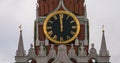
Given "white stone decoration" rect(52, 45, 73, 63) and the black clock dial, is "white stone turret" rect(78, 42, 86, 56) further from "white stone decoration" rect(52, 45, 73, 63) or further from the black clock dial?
the black clock dial

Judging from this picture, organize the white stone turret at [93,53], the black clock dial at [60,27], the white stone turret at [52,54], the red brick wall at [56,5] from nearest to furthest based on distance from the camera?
the white stone turret at [52,54] < the white stone turret at [93,53] < the black clock dial at [60,27] < the red brick wall at [56,5]

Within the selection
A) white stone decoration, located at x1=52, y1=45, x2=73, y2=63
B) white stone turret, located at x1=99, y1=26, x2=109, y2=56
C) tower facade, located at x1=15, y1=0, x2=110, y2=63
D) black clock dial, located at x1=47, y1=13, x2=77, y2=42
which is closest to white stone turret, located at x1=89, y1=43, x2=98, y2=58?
tower facade, located at x1=15, y1=0, x2=110, y2=63

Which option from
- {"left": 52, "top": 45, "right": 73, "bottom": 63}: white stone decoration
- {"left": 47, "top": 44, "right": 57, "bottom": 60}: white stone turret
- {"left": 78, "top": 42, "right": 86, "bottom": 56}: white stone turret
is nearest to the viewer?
{"left": 52, "top": 45, "right": 73, "bottom": 63}: white stone decoration

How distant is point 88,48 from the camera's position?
244 feet

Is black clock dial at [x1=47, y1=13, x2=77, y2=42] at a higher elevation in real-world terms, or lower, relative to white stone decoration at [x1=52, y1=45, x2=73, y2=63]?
higher

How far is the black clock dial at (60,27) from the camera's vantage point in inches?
2908

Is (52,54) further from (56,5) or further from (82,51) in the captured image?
(56,5)

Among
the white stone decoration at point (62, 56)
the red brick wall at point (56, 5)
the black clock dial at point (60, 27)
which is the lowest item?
the white stone decoration at point (62, 56)

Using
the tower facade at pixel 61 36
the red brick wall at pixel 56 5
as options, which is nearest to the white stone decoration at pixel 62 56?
the tower facade at pixel 61 36

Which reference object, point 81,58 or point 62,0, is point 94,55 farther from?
point 62,0

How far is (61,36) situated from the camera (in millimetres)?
73812

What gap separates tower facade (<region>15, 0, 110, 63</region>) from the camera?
72125 mm

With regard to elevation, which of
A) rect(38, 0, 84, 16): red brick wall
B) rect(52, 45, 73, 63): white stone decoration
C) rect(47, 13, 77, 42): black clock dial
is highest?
rect(38, 0, 84, 16): red brick wall

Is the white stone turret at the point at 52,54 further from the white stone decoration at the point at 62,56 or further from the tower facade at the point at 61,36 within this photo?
the white stone decoration at the point at 62,56
